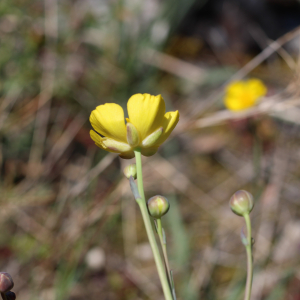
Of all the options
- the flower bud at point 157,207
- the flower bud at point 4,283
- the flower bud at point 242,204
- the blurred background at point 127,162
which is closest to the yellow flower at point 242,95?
the blurred background at point 127,162

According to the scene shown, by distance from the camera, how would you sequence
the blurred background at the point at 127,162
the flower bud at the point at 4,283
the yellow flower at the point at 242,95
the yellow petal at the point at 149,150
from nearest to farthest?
Result: 1. the flower bud at the point at 4,283
2. the yellow petal at the point at 149,150
3. the blurred background at the point at 127,162
4. the yellow flower at the point at 242,95

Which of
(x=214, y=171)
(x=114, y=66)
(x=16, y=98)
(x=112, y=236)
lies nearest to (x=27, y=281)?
(x=112, y=236)

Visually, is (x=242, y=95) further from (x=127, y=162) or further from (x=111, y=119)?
(x=111, y=119)

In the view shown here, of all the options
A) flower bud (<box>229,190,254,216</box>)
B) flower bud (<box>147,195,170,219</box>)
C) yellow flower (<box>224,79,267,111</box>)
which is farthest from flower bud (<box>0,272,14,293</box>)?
yellow flower (<box>224,79,267,111</box>)

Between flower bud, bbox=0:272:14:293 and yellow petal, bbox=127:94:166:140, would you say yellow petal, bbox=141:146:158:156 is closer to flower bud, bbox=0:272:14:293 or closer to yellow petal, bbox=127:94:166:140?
yellow petal, bbox=127:94:166:140

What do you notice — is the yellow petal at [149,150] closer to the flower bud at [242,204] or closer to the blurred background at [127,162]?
the flower bud at [242,204]

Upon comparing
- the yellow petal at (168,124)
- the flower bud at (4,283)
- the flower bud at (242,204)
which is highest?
the yellow petal at (168,124)
